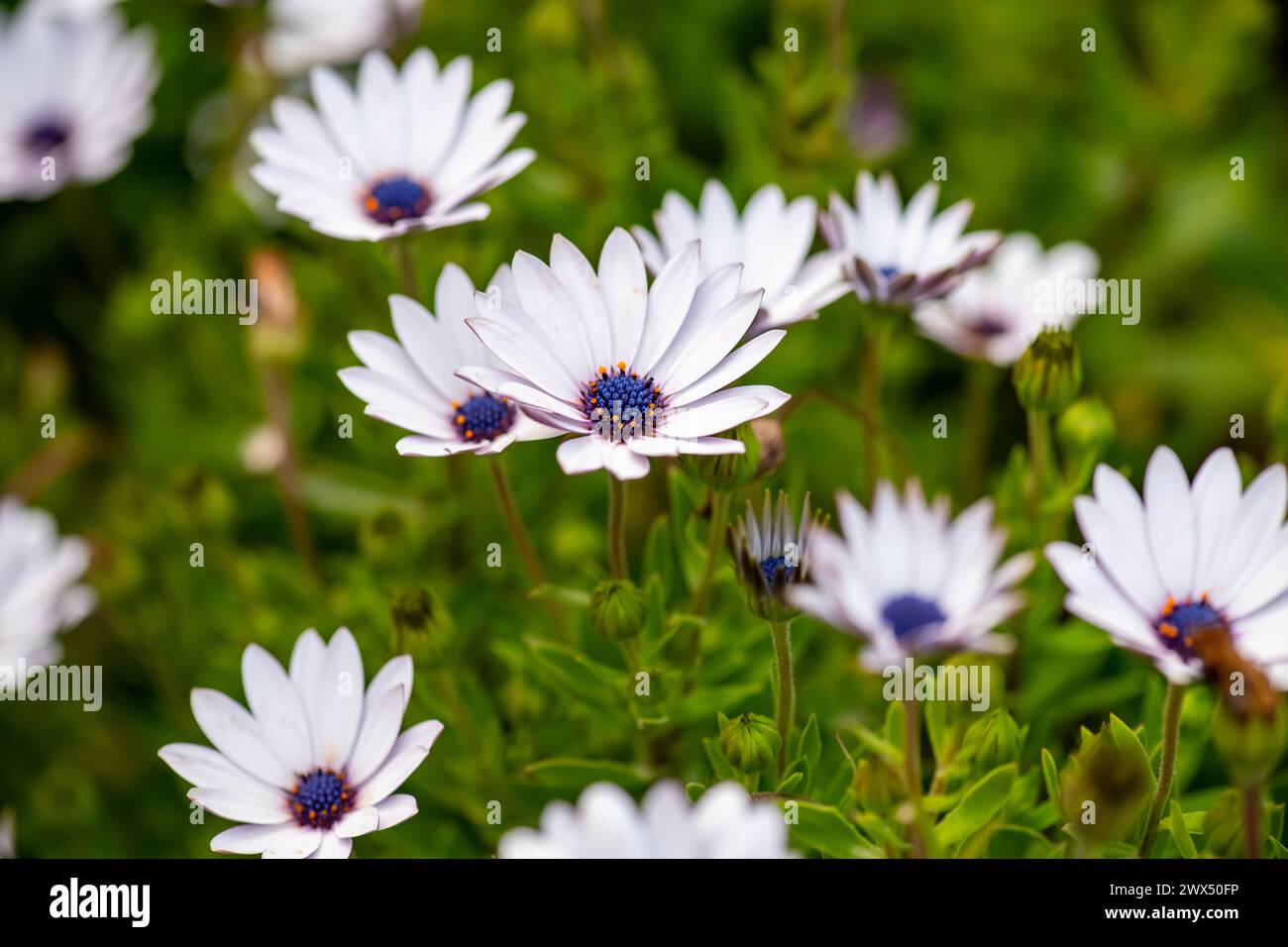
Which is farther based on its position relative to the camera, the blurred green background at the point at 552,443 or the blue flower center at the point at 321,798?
the blurred green background at the point at 552,443

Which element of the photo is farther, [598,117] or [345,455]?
[345,455]

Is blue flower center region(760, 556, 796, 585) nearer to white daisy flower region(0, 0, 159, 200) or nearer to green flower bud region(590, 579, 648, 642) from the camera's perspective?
green flower bud region(590, 579, 648, 642)

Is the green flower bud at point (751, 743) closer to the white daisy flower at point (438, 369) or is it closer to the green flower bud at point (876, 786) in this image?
the green flower bud at point (876, 786)

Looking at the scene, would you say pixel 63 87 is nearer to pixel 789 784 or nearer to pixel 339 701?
pixel 339 701

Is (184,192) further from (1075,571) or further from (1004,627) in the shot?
(1075,571)

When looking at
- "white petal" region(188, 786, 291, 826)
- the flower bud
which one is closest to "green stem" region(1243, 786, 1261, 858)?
"white petal" region(188, 786, 291, 826)

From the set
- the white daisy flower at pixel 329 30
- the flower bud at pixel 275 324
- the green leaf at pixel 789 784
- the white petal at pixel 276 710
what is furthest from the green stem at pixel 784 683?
the white daisy flower at pixel 329 30
